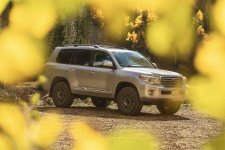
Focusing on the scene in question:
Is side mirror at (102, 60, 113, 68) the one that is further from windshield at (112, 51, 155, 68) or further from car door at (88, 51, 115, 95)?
windshield at (112, 51, 155, 68)

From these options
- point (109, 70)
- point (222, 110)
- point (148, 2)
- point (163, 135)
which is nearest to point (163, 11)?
point (148, 2)

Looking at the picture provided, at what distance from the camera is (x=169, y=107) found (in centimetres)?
1312

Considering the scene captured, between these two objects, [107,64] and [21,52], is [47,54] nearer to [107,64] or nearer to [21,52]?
[21,52]

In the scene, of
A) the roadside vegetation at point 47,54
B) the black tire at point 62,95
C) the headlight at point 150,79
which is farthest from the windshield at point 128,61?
the roadside vegetation at point 47,54

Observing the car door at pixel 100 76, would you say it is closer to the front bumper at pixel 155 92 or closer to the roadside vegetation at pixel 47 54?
the front bumper at pixel 155 92

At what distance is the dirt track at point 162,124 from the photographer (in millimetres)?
9102

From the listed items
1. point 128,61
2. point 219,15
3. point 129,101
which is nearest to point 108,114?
point 129,101

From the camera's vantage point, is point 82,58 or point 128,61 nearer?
point 128,61

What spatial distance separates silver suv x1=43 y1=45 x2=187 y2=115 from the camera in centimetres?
1204

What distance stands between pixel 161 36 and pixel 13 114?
42cm

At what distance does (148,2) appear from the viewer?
136 centimetres

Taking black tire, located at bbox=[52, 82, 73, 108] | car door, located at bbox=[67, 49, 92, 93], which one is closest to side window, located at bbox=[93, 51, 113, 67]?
car door, located at bbox=[67, 49, 92, 93]

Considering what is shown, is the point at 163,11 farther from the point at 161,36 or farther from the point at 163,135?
the point at 163,135

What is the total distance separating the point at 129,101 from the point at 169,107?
131 cm
